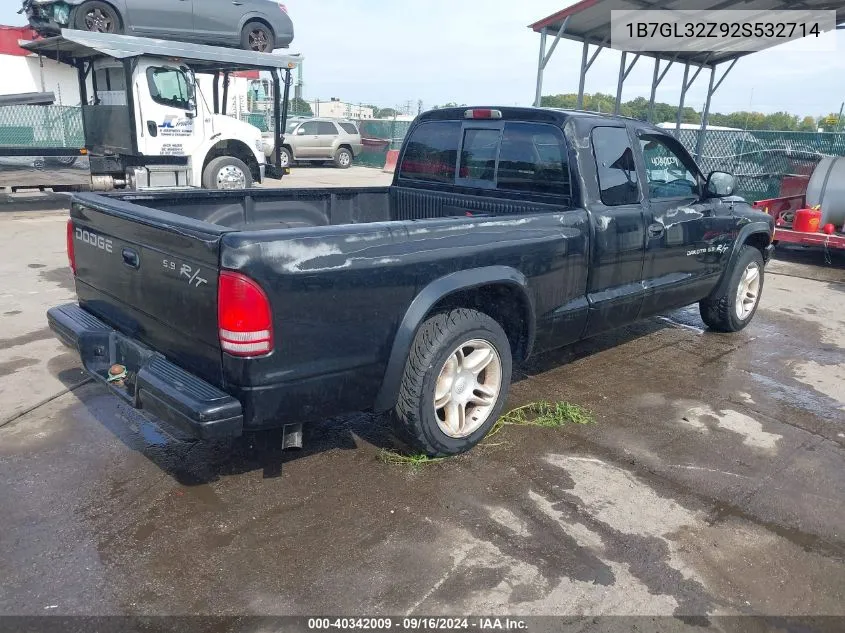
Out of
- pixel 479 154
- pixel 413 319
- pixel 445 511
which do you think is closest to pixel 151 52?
pixel 479 154

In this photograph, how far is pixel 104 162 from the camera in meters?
12.1

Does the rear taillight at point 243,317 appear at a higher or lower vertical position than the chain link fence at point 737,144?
lower

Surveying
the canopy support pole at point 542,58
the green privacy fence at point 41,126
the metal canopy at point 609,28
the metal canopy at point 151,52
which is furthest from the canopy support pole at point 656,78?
the green privacy fence at point 41,126

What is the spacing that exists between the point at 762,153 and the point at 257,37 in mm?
11443

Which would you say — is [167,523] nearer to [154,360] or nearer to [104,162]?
[154,360]

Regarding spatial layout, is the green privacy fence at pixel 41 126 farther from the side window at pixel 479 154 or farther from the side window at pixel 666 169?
the side window at pixel 666 169

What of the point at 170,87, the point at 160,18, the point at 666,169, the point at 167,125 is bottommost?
the point at 666,169

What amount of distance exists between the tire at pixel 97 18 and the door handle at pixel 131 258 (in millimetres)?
11284

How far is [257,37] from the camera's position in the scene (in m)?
14.6

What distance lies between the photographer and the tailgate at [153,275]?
2.85m

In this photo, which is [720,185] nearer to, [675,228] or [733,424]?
[675,228]

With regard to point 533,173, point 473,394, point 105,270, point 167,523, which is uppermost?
point 533,173

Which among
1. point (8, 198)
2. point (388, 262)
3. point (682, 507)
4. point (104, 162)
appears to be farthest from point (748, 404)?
point (8, 198)

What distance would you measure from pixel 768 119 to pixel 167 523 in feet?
189
